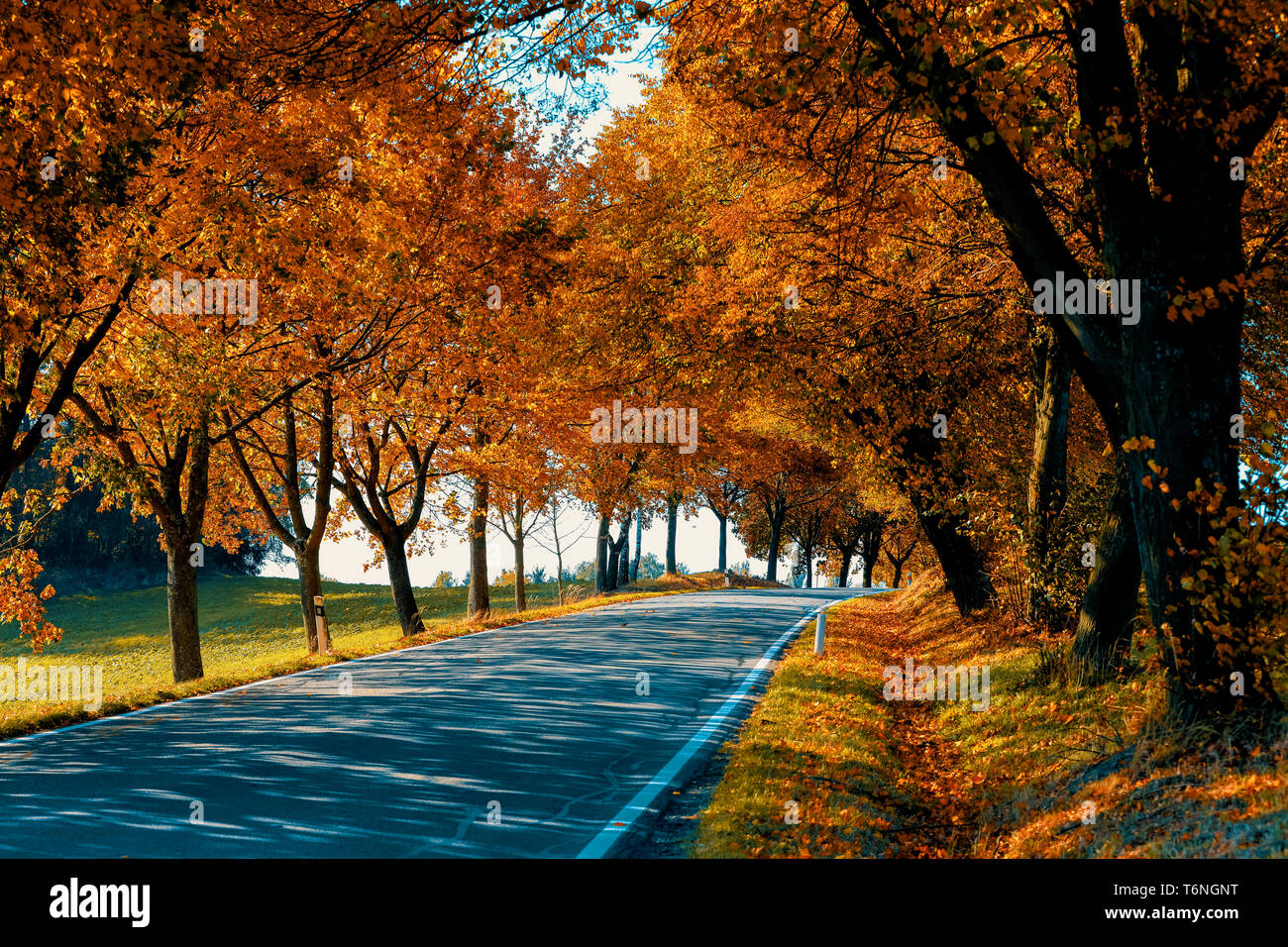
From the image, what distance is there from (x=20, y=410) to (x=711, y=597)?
21.0 m

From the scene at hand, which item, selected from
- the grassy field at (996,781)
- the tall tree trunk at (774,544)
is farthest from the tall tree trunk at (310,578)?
the tall tree trunk at (774,544)

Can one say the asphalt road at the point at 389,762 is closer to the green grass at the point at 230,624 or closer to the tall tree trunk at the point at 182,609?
the tall tree trunk at the point at 182,609

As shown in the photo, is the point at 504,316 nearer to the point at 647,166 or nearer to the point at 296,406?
the point at 296,406

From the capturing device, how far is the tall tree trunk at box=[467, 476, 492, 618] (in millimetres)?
25109

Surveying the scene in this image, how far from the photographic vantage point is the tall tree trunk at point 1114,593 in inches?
389

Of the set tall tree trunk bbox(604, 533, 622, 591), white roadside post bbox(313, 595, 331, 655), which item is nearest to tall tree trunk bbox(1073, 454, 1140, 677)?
white roadside post bbox(313, 595, 331, 655)

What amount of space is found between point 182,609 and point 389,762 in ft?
35.3

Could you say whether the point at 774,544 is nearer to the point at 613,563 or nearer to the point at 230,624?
the point at 613,563

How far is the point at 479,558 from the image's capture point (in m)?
26.0

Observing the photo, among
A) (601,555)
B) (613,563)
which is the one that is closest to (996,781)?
(601,555)

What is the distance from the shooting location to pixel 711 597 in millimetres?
29734

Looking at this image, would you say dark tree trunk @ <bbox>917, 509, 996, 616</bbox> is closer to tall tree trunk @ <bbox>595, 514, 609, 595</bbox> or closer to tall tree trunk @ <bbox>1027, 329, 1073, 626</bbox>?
tall tree trunk @ <bbox>1027, 329, 1073, 626</bbox>
